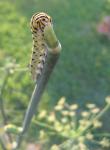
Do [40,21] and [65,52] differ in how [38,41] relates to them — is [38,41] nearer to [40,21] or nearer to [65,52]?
[40,21]

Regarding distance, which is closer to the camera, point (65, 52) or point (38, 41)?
point (38, 41)

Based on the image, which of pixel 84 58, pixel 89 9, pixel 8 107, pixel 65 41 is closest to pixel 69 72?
pixel 84 58

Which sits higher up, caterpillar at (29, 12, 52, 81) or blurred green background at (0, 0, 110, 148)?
blurred green background at (0, 0, 110, 148)

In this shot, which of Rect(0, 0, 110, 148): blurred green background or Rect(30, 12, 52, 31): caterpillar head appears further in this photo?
Rect(0, 0, 110, 148): blurred green background

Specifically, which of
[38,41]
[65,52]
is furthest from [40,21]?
[65,52]

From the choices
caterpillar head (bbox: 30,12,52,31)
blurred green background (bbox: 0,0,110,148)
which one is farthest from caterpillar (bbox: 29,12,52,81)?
blurred green background (bbox: 0,0,110,148)

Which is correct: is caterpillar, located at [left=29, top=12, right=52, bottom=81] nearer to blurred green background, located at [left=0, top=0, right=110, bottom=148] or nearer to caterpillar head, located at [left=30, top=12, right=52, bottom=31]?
caterpillar head, located at [left=30, top=12, right=52, bottom=31]

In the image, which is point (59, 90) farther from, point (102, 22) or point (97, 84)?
point (102, 22)
